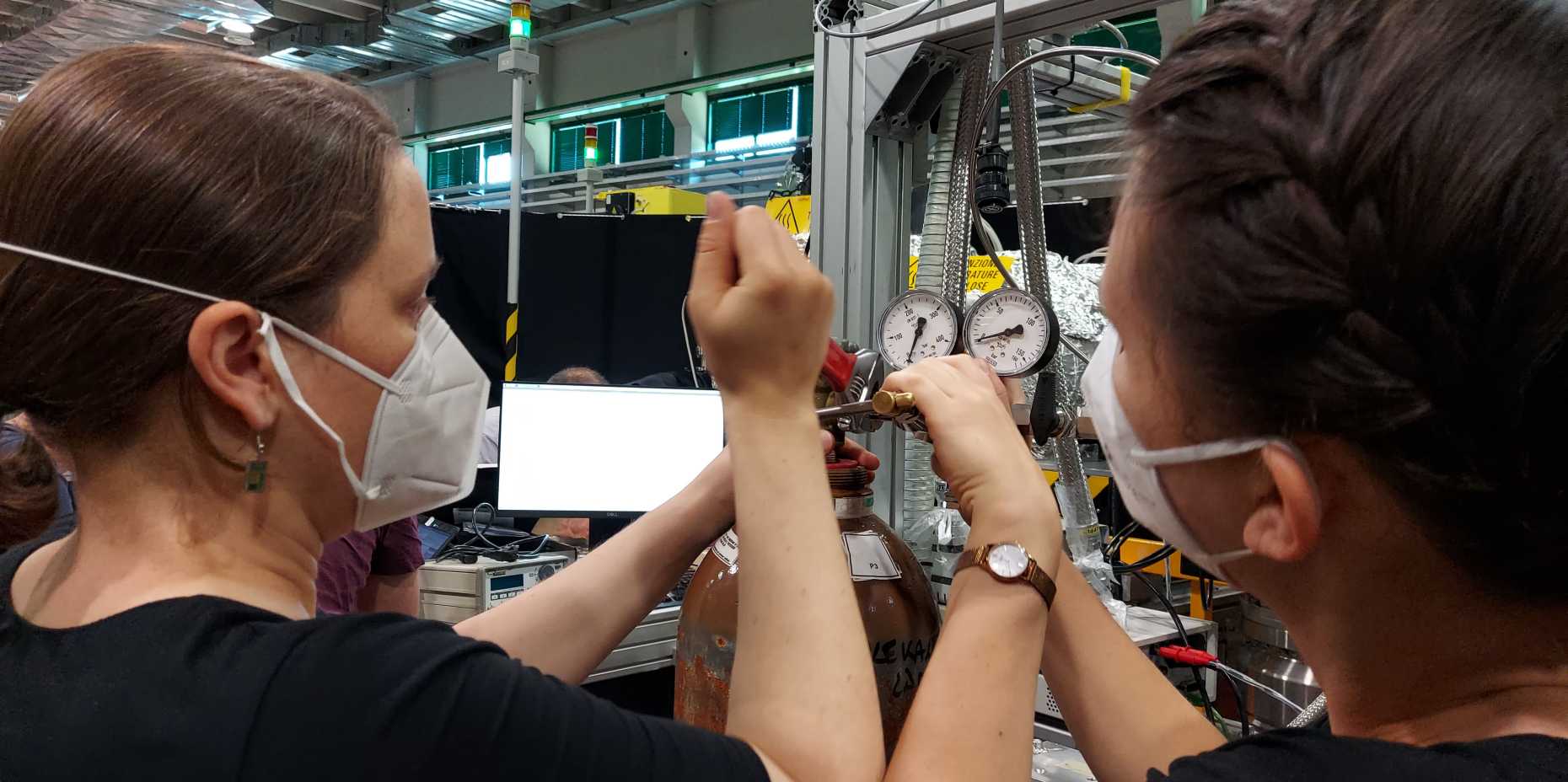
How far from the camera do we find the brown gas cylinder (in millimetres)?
841

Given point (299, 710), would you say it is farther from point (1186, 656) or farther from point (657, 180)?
point (657, 180)

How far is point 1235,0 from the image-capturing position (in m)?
0.65

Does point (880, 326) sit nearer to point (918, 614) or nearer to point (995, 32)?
point (995, 32)

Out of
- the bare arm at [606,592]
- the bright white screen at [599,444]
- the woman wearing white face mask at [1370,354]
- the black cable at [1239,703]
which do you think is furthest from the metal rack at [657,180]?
the woman wearing white face mask at [1370,354]

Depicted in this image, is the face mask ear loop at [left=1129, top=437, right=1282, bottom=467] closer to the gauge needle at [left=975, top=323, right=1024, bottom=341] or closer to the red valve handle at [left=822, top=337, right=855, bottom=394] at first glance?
the red valve handle at [left=822, top=337, right=855, bottom=394]

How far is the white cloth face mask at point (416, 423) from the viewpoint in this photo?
75cm

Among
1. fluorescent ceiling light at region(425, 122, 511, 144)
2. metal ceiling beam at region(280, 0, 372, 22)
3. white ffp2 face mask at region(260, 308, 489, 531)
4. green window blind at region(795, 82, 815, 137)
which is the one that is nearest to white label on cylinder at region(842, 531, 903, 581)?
white ffp2 face mask at region(260, 308, 489, 531)

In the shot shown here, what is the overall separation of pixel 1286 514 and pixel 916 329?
32.1 inches

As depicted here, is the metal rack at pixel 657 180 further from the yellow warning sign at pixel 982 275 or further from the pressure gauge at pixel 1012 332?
the pressure gauge at pixel 1012 332

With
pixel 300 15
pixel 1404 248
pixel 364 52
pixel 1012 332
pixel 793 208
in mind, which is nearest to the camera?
pixel 1404 248

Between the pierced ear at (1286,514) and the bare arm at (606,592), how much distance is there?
0.52 metres

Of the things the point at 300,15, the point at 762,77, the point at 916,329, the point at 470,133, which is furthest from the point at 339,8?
the point at 916,329

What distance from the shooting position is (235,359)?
27.5 inches

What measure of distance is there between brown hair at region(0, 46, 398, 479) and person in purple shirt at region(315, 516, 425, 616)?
1177 mm
